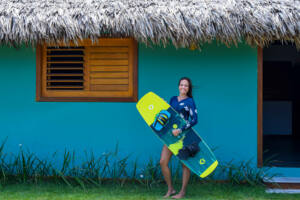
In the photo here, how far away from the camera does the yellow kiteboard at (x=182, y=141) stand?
414 centimetres

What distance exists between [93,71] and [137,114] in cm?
82

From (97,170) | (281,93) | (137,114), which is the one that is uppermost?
(281,93)

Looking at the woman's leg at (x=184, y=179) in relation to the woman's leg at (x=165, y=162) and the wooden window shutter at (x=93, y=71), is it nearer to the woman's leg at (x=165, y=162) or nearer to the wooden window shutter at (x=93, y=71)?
the woman's leg at (x=165, y=162)

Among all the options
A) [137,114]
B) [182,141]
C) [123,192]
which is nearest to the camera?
[182,141]

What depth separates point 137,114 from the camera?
5.02 m

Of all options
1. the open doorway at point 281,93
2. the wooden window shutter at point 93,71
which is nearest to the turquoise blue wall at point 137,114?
the wooden window shutter at point 93,71

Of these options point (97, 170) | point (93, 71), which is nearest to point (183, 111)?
point (97, 170)

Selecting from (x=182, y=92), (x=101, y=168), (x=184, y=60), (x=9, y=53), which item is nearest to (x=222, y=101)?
(x=184, y=60)

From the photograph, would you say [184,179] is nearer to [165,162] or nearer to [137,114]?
[165,162]

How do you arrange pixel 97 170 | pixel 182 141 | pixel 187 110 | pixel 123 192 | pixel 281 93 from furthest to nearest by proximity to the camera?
1. pixel 281 93
2. pixel 97 170
3. pixel 123 192
4. pixel 182 141
5. pixel 187 110

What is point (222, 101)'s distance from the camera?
4.98 meters

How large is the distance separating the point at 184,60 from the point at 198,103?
59cm

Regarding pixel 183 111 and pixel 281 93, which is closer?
pixel 183 111

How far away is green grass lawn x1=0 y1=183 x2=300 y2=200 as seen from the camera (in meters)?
4.26
